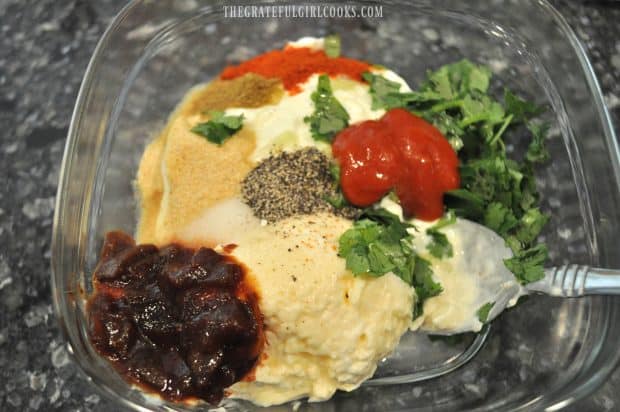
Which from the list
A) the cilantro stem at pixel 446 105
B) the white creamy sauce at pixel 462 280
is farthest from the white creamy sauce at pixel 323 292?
the cilantro stem at pixel 446 105

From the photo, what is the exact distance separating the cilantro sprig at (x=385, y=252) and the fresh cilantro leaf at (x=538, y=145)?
21.1 inches

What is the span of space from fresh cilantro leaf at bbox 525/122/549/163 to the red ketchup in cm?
30

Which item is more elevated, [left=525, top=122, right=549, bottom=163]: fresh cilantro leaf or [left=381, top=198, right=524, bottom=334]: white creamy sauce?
[left=525, top=122, right=549, bottom=163]: fresh cilantro leaf

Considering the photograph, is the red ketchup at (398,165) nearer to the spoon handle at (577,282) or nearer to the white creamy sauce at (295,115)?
the white creamy sauce at (295,115)

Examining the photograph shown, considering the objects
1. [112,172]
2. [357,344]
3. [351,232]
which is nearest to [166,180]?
[112,172]

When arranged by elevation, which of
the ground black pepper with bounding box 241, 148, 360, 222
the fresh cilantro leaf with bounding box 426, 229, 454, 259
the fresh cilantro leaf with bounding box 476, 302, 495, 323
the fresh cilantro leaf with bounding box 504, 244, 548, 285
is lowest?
the fresh cilantro leaf with bounding box 476, 302, 495, 323

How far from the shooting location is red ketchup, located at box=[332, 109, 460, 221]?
6.29 feet

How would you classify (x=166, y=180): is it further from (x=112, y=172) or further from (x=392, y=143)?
(x=392, y=143)

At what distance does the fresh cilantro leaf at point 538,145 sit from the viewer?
2117 mm

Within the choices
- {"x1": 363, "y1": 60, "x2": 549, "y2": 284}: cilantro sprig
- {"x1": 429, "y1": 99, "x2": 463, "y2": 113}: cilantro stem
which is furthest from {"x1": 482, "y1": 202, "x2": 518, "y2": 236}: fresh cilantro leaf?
{"x1": 429, "y1": 99, "x2": 463, "y2": 113}: cilantro stem

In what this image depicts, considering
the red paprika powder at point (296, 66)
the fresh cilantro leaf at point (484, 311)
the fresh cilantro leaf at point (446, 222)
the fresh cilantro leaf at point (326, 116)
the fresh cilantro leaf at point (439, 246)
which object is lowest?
the fresh cilantro leaf at point (484, 311)

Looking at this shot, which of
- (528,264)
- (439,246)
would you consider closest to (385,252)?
(439,246)

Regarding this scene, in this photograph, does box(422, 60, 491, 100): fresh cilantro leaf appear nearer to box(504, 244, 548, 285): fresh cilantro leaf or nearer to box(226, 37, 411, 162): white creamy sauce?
box(226, 37, 411, 162): white creamy sauce

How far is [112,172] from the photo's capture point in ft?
6.90
